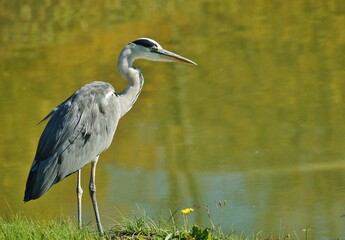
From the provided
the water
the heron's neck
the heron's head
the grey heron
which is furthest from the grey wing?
the water

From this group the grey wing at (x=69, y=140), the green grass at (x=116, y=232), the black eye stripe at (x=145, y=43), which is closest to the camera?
the green grass at (x=116, y=232)

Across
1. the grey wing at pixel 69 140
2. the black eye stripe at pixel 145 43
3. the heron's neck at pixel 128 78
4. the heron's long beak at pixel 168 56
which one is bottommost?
the grey wing at pixel 69 140

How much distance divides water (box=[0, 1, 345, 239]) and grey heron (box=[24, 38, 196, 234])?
803 millimetres

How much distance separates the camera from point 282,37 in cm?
1040

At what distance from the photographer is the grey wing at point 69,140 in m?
5.23

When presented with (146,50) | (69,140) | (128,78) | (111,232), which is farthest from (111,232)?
(146,50)

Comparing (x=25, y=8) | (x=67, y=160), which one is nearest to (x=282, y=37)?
(x=25, y=8)

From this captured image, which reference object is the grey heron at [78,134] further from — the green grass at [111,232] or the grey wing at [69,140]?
the green grass at [111,232]

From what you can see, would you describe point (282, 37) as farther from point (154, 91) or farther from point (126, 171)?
point (126, 171)

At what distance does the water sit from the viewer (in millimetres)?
6473

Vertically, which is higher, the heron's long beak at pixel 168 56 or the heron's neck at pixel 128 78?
the heron's long beak at pixel 168 56

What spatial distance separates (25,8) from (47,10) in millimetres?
294

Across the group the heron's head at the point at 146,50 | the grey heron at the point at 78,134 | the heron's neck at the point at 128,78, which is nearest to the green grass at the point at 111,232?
the grey heron at the point at 78,134

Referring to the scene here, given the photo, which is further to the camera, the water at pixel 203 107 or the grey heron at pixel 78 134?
the water at pixel 203 107
